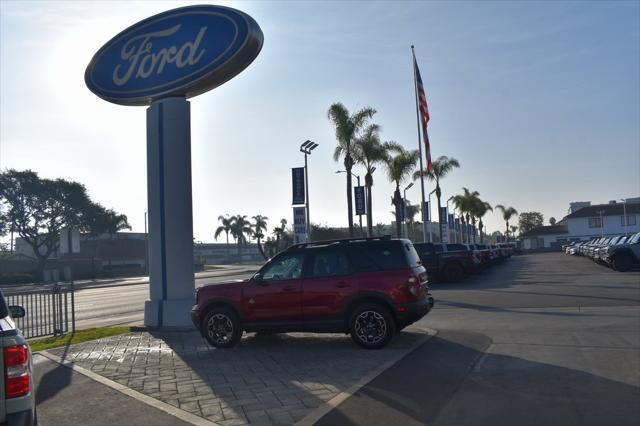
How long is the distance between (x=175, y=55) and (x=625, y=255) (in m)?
24.3

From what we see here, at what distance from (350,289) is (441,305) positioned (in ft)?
27.7

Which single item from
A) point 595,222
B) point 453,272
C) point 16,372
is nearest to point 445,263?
point 453,272

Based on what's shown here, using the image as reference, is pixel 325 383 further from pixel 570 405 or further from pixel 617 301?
pixel 617 301

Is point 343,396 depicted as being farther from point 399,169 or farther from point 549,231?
point 549,231

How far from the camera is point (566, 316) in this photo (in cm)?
1480

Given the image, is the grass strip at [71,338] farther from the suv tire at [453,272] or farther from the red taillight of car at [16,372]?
the suv tire at [453,272]

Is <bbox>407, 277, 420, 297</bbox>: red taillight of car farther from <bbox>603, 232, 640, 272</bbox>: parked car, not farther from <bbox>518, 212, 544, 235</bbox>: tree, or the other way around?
<bbox>518, 212, 544, 235</bbox>: tree

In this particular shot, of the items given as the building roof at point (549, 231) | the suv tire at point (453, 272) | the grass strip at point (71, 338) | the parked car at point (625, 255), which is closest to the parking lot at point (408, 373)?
the grass strip at point (71, 338)

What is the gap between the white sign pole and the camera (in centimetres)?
1450

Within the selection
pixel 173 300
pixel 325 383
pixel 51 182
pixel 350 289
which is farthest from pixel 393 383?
pixel 51 182

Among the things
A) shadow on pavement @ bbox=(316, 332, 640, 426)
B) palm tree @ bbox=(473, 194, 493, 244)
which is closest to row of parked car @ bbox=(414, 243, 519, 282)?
shadow on pavement @ bbox=(316, 332, 640, 426)

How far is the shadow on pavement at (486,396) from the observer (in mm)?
6812

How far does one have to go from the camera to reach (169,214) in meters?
14.5

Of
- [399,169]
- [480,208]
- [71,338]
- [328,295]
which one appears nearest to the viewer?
[328,295]
